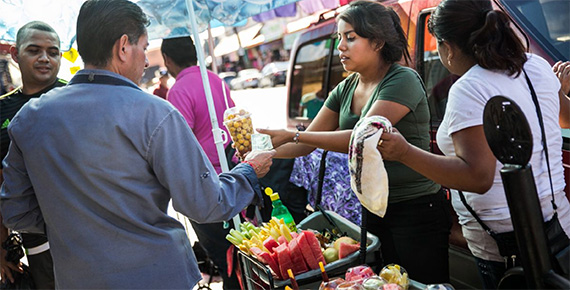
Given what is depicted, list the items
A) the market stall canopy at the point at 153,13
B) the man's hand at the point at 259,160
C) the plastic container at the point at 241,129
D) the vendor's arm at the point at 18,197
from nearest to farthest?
1. the vendor's arm at the point at 18,197
2. the man's hand at the point at 259,160
3. the plastic container at the point at 241,129
4. the market stall canopy at the point at 153,13

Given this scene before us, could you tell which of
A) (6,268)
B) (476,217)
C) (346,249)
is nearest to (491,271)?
(476,217)

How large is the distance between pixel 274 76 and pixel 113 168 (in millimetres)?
29827

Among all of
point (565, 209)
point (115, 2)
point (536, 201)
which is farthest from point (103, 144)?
point (565, 209)

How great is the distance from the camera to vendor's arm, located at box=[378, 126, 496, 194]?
1.74m

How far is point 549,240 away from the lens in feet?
5.87

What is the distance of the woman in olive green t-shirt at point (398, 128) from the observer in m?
2.50

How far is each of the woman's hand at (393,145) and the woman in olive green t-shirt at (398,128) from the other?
0.58 metres

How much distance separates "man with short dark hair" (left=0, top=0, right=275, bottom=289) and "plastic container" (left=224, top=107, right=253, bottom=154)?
75 cm

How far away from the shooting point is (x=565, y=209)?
1.94 m

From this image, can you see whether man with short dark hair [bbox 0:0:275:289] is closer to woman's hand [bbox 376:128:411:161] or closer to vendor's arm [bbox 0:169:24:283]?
woman's hand [bbox 376:128:411:161]

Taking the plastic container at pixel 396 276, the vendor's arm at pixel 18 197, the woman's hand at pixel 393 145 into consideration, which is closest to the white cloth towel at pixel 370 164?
the woman's hand at pixel 393 145

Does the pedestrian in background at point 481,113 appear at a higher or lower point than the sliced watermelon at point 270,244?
higher

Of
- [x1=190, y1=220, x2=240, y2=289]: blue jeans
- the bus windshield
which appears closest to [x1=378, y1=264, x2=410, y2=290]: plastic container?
the bus windshield

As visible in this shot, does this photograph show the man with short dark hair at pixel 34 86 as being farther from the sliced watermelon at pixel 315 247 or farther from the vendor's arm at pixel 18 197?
the sliced watermelon at pixel 315 247
